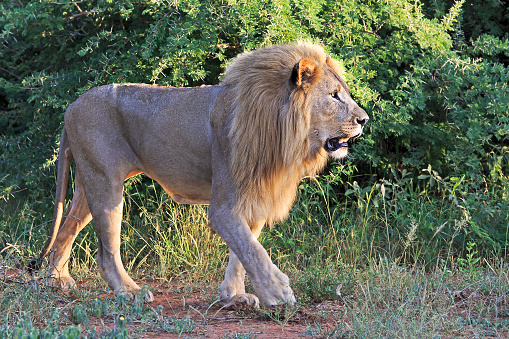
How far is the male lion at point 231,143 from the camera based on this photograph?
12.0ft

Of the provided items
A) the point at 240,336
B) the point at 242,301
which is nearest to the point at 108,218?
the point at 242,301

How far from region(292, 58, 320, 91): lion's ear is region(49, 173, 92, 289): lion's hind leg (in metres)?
1.86

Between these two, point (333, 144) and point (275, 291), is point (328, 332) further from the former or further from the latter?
point (333, 144)

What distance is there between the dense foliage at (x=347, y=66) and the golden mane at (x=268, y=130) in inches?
45.8

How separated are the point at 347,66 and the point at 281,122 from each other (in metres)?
1.90

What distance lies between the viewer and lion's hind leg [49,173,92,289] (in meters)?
4.43

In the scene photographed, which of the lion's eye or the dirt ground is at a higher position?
the lion's eye

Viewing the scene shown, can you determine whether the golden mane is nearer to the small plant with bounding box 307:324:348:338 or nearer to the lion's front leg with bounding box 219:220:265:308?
the lion's front leg with bounding box 219:220:265:308

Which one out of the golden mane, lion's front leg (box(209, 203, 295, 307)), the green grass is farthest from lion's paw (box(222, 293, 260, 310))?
the golden mane

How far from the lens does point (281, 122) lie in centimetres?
368

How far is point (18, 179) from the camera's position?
5.82m

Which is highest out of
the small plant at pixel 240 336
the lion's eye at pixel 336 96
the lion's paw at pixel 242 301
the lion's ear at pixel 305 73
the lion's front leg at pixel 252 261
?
the lion's ear at pixel 305 73

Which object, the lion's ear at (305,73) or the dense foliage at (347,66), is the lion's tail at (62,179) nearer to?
the dense foliage at (347,66)

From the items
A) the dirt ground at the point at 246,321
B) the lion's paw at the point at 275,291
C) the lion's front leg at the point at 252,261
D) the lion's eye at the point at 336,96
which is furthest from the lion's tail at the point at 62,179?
the lion's eye at the point at 336,96
